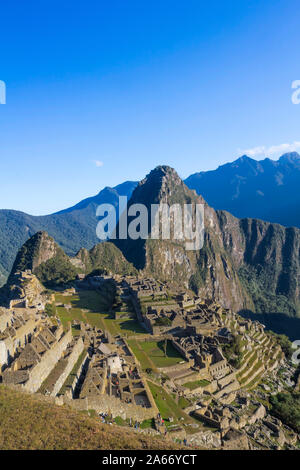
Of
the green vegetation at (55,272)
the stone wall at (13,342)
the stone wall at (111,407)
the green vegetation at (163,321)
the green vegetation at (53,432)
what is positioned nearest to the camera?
the green vegetation at (53,432)

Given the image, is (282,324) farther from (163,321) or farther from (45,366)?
(45,366)

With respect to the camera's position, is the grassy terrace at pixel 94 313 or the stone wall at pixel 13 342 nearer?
the stone wall at pixel 13 342

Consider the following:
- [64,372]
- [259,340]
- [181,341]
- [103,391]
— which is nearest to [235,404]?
[181,341]

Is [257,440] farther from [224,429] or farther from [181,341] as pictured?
[181,341]

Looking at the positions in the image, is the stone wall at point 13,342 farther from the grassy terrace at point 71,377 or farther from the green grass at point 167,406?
the green grass at point 167,406

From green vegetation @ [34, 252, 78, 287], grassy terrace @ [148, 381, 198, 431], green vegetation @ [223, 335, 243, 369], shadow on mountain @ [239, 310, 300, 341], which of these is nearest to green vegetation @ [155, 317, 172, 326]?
green vegetation @ [223, 335, 243, 369]

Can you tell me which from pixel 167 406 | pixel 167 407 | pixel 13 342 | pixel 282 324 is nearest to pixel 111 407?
pixel 167 407

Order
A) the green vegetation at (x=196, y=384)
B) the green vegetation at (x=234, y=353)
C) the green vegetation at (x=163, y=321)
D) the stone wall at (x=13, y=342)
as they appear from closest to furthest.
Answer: the stone wall at (x=13, y=342)
the green vegetation at (x=196, y=384)
the green vegetation at (x=234, y=353)
the green vegetation at (x=163, y=321)

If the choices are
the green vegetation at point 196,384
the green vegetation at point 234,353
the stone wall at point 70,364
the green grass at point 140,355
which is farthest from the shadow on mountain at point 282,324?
the stone wall at point 70,364
